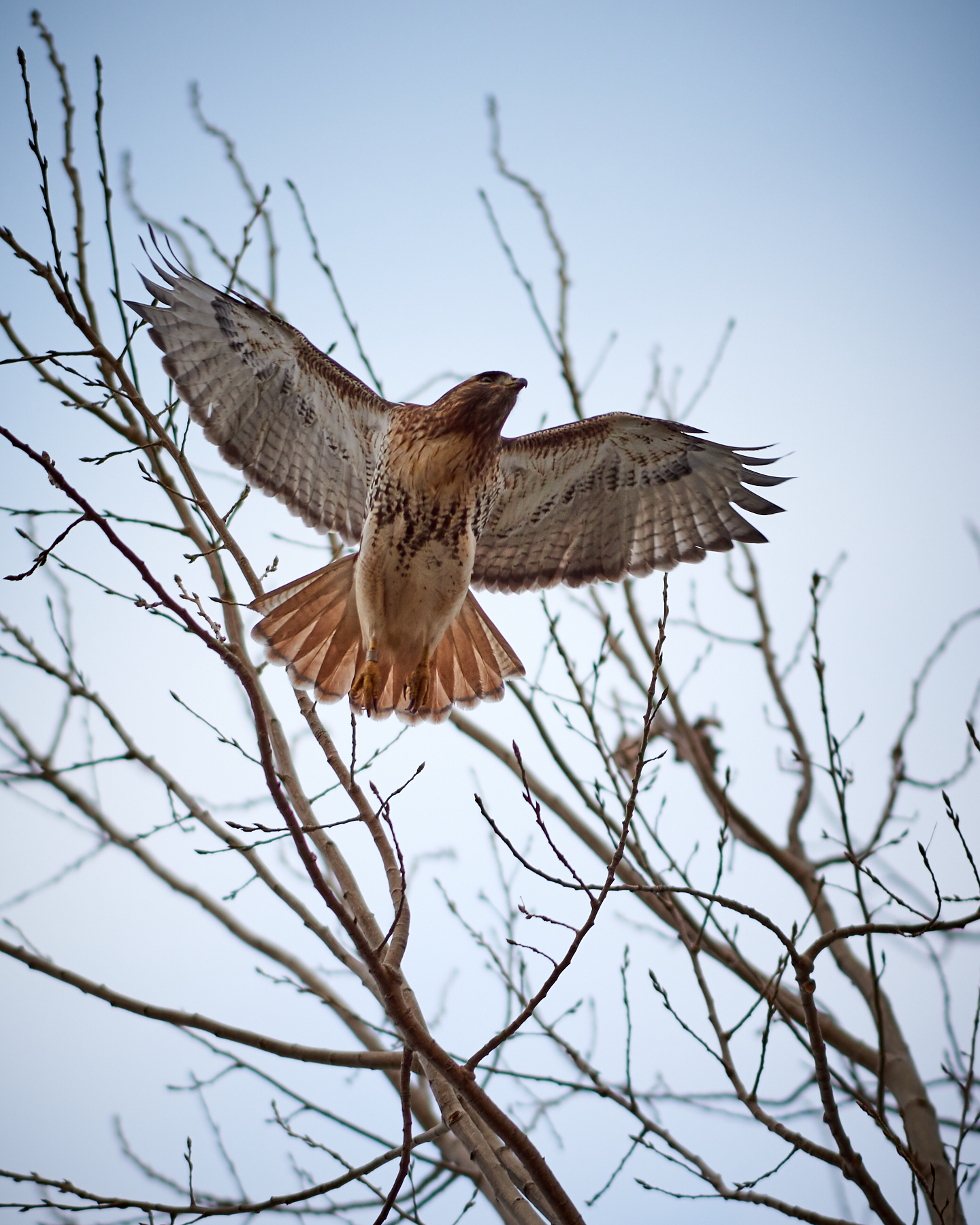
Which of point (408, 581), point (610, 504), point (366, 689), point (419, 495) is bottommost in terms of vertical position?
point (366, 689)

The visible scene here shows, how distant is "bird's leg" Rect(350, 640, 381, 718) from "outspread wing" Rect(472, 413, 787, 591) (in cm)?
120

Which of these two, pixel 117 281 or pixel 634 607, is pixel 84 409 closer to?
pixel 117 281

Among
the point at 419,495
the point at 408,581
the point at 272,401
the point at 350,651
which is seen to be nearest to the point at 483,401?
the point at 419,495

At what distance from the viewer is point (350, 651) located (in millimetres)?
4891

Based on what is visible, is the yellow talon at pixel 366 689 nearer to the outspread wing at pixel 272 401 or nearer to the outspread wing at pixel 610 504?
the outspread wing at pixel 272 401

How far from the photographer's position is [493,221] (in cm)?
524

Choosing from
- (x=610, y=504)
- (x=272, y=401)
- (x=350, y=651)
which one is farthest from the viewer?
(x=610, y=504)

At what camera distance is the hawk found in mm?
4785

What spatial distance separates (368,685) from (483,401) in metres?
1.48

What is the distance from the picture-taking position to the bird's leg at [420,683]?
4.91 meters

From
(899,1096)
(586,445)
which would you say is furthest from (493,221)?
(899,1096)

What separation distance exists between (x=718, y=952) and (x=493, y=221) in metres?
3.83

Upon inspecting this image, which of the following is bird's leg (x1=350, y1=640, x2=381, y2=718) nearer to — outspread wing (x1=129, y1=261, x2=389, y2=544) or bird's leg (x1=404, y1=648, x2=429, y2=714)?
bird's leg (x1=404, y1=648, x2=429, y2=714)

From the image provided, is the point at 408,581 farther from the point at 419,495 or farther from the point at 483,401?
the point at 483,401
